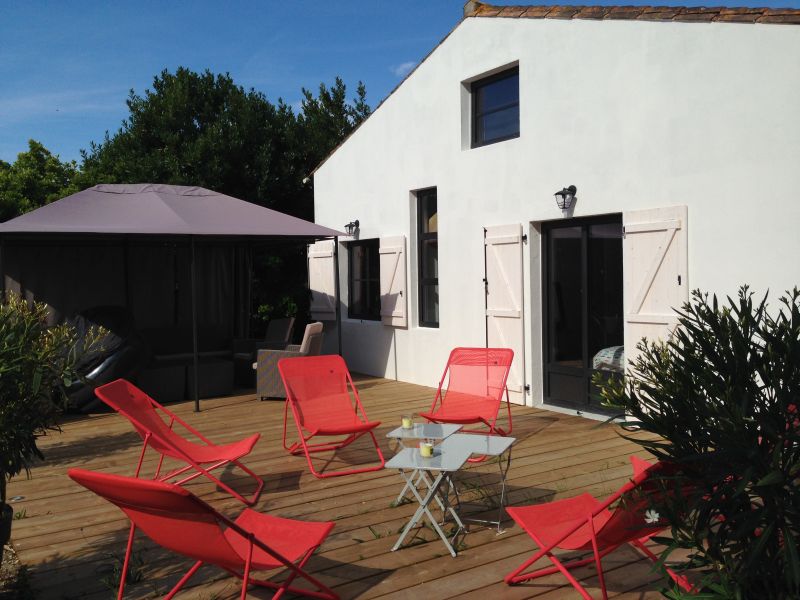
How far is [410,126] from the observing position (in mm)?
8898

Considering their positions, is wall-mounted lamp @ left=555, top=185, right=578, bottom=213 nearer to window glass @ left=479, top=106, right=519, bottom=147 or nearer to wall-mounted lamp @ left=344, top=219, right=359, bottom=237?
window glass @ left=479, top=106, right=519, bottom=147

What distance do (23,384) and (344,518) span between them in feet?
6.16

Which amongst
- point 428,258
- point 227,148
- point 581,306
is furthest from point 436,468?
point 227,148

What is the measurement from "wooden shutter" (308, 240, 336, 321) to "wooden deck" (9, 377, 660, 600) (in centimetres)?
385

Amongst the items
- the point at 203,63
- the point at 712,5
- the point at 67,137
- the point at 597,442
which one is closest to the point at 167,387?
the point at 597,442

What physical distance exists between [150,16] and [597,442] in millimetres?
10388

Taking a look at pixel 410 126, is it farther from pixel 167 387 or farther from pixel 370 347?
pixel 167 387

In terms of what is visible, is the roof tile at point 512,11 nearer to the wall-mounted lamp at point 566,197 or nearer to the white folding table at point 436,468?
the wall-mounted lamp at point 566,197

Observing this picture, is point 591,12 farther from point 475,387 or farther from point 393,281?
point 393,281

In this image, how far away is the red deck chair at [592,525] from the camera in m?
2.29

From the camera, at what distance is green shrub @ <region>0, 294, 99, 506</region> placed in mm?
2650

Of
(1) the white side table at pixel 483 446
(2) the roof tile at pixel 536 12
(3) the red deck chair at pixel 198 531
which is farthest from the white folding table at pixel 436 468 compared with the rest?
(2) the roof tile at pixel 536 12

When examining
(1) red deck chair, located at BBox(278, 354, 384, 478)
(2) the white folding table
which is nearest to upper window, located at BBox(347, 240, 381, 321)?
(1) red deck chair, located at BBox(278, 354, 384, 478)

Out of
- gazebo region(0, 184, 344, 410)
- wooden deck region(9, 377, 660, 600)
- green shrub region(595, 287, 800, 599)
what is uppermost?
gazebo region(0, 184, 344, 410)
